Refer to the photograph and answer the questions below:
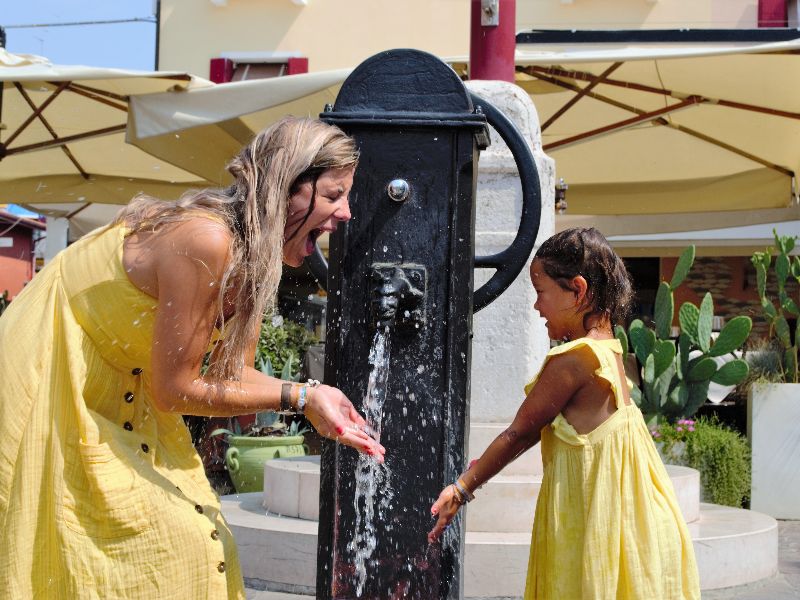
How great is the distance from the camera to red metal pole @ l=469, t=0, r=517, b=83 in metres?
5.48

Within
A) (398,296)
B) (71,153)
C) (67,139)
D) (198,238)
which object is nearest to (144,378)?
(198,238)

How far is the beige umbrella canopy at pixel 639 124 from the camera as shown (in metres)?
6.84

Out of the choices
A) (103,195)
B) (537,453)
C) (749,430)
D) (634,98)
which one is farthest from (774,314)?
(103,195)

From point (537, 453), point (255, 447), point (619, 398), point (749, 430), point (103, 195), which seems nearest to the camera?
point (619, 398)

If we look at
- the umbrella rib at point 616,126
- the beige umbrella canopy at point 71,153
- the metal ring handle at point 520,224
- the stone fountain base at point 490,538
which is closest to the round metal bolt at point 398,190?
the metal ring handle at point 520,224

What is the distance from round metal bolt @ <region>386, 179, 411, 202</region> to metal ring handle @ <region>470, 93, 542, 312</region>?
256 millimetres

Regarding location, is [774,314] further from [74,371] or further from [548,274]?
[74,371]

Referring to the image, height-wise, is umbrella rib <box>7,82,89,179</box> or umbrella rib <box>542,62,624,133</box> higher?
umbrella rib <box>542,62,624,133</box>

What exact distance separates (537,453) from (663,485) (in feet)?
6.80

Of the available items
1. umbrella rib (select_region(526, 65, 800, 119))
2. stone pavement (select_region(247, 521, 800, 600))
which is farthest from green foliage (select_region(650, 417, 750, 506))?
umbrella rib (select_region(526, 65, 800, 119))

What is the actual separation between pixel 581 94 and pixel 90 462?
7193mm

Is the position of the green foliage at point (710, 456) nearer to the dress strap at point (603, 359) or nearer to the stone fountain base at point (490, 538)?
the stone fountain base at point (490, 538)

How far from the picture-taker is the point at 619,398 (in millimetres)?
2453

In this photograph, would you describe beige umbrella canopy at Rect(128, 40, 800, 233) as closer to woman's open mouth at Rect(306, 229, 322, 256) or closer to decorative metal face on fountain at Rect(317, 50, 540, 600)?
decorative metal face on fountain at Rect(317, 50, 540, 600)
